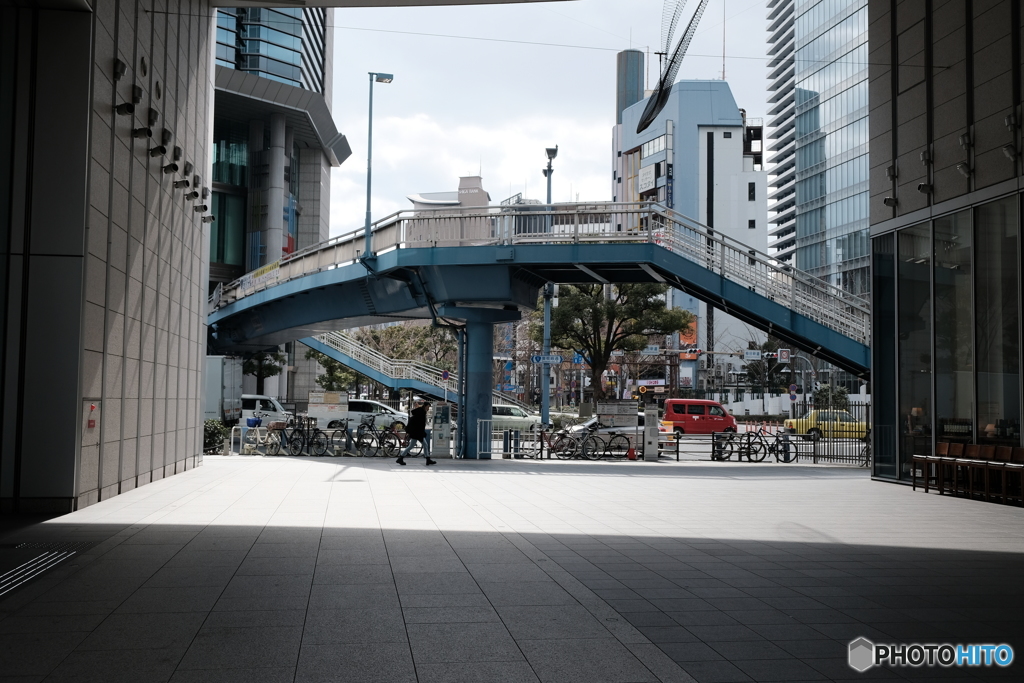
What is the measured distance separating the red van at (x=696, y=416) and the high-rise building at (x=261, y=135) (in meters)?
28.1

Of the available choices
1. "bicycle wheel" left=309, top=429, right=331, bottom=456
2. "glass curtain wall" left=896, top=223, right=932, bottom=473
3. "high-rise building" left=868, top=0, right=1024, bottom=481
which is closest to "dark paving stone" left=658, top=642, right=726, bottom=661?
"high-rise building" left=868, top=0, right=1024, bottom=481

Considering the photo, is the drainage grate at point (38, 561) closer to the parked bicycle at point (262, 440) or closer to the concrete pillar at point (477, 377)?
the concrete pillar at point (477, 377)

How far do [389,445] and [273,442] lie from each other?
3531 millimetres

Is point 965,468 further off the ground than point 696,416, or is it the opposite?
point 696,416

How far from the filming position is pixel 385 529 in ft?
34.7

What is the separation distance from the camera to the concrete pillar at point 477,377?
25.0 meters

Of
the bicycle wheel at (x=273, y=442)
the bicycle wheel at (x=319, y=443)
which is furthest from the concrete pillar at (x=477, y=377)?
the bicycle wheel at (x=273, y=442)

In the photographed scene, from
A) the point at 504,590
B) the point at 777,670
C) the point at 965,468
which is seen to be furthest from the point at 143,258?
the point at 965,468

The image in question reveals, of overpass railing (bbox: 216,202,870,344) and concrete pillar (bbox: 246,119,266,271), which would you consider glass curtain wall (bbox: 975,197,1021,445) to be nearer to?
overpass railing (bbox: 216,202,870,344)

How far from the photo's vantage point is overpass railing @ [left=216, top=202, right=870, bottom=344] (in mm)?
22359

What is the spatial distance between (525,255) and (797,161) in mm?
76430

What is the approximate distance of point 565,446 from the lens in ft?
85.5

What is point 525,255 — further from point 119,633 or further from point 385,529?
point 119,633

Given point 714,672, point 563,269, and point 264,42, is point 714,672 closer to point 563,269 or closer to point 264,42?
point 563,269
